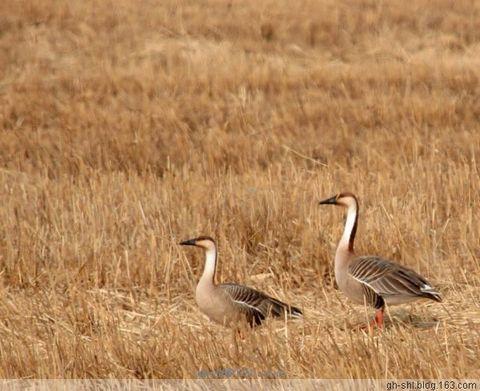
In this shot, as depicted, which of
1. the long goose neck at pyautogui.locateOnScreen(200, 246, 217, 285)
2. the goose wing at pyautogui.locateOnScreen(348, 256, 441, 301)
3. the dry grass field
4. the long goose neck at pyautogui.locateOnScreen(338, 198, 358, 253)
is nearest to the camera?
the dry grass field

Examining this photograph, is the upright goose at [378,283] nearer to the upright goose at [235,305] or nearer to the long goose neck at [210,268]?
the upright goose at [235,305]

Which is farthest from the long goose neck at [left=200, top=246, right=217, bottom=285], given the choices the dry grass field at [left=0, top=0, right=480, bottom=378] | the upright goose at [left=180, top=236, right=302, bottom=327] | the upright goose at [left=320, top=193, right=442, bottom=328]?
the upright goose at [left=320, top=193, right=442, bottom=328]

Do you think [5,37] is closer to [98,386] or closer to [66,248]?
[66,248]

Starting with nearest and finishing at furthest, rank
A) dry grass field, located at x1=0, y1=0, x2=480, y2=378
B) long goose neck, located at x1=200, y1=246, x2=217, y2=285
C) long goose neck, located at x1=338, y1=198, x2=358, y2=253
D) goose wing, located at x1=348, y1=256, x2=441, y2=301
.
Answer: dry grass field, located at x1=0, y1=0, x2=480, y2=378 → goose wing, located at x1=348, y1=256, x2=441, y2=301 → long goose neck, located at x1=200, y1=246, x2=217, y2=285 → long goose neck, located at x1=338, y1=198, x2=358, y2=253

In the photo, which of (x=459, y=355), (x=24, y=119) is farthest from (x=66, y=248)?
(x=24, y=119)

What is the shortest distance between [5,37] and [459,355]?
2013 cm

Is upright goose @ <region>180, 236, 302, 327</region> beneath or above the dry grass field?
above

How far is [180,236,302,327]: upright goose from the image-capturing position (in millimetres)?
6312

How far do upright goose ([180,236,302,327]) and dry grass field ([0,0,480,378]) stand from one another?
0.13m

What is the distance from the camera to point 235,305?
6.33 m

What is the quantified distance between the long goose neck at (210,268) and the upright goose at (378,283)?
0.78 meters

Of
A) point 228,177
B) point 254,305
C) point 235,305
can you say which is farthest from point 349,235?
point 228,177

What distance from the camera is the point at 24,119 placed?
59.0 feet

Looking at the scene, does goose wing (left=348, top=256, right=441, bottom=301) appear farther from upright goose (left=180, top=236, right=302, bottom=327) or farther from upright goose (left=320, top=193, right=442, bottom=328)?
upright goose (left=180, top=236, right=302, bottom=327)
